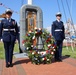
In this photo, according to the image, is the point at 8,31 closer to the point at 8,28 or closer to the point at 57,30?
the point at 8,28

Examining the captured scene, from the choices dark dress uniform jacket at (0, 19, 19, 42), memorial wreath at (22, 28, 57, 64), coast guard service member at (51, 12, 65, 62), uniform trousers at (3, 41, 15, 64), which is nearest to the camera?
dark dress uniform jacket at (0, 19, 19, 42)

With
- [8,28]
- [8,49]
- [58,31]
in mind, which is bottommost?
[8,49]

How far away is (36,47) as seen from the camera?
26.3ft

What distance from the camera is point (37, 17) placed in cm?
1120

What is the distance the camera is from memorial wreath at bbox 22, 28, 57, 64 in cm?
779

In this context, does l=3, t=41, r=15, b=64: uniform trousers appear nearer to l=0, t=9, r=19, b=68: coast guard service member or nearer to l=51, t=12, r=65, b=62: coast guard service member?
l=0, t=9, r=19, b=68: coast guard service member

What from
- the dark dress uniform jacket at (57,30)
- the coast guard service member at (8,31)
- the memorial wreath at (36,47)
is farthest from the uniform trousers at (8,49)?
the dark dress uniform jacket at (57,30)

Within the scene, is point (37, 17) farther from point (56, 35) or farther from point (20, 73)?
point (20, 73)

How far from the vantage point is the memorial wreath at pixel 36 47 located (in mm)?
7789

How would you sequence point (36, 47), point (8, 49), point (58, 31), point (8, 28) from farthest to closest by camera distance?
point (58, 31) → point (36, 47) → point (8, 49) → point (8, 28)

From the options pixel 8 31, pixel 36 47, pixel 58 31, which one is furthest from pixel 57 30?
pixel 8 31

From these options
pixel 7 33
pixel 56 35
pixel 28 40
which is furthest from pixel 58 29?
pixel 7 33

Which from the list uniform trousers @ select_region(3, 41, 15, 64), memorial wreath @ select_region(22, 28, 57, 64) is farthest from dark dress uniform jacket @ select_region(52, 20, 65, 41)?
uniform trousers @ select_region(3, 41, 15, 64)

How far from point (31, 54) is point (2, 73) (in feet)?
5.77
